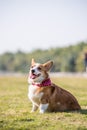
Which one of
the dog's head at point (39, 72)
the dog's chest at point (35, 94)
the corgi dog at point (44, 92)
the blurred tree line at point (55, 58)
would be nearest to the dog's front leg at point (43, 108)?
the corgi dog at point (44, 92)

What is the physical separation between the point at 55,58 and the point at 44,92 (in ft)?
353

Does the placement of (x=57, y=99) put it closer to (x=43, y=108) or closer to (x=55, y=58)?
(x=43, y=108)

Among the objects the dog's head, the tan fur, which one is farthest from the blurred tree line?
the dog's head

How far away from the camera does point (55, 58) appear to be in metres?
118

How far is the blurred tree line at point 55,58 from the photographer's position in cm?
10262

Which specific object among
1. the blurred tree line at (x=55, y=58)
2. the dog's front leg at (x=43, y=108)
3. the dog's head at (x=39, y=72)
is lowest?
the blurred tree line at (x=55, y=58)

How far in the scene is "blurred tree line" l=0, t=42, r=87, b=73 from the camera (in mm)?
102625

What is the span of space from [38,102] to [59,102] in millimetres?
520

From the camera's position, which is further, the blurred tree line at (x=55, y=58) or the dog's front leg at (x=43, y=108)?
the blurred tree line at (x=55, y=58)

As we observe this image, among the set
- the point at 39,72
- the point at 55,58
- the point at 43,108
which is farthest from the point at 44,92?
the point at 55,58

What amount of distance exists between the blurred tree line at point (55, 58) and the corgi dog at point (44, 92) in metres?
71.2

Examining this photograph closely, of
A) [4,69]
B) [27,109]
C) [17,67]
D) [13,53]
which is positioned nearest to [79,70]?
[17,67]

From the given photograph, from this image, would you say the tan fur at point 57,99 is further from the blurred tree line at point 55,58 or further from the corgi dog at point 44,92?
the blurred tree line at point 55,58

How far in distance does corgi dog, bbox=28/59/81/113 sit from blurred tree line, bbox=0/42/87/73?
234 feet
